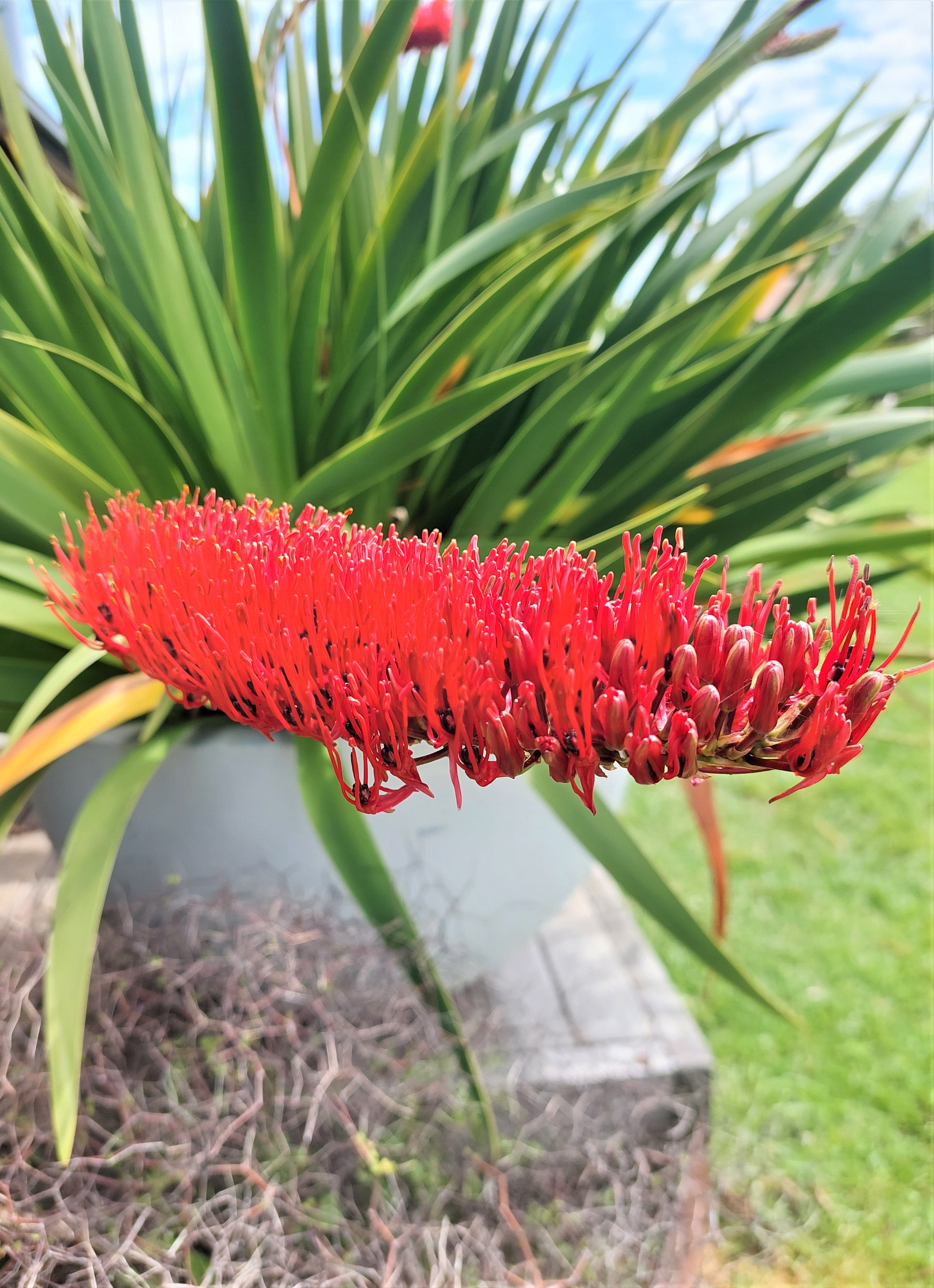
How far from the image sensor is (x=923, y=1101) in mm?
843

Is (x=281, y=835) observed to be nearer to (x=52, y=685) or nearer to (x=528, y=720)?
(x=52, y=685)

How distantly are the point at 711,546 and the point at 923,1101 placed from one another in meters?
0.68

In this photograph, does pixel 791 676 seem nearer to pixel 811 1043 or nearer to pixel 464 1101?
pixel 464 1101

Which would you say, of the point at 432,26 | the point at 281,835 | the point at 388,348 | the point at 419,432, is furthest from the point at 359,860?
the point at 432,26

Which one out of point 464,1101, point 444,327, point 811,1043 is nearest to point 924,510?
point 811,1043

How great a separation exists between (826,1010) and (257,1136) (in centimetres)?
81

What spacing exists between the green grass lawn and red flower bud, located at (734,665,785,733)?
25 centimetres

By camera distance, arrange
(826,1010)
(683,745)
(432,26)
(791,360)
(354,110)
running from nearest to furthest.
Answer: (683,745), (354,110), (791,360), (432,26), (826,1010)

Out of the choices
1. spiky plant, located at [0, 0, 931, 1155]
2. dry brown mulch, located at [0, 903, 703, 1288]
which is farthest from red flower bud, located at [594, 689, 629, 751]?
dry brown mulch, located at [0, 903, 703, 1288]

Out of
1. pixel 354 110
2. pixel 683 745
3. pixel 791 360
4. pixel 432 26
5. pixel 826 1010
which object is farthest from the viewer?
pixel 826 1010

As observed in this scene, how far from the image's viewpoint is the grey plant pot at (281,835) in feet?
1.48

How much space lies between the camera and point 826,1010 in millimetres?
979

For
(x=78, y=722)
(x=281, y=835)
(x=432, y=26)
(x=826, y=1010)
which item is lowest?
(x=826, y=1010)

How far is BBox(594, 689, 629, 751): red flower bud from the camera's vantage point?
0.15m
